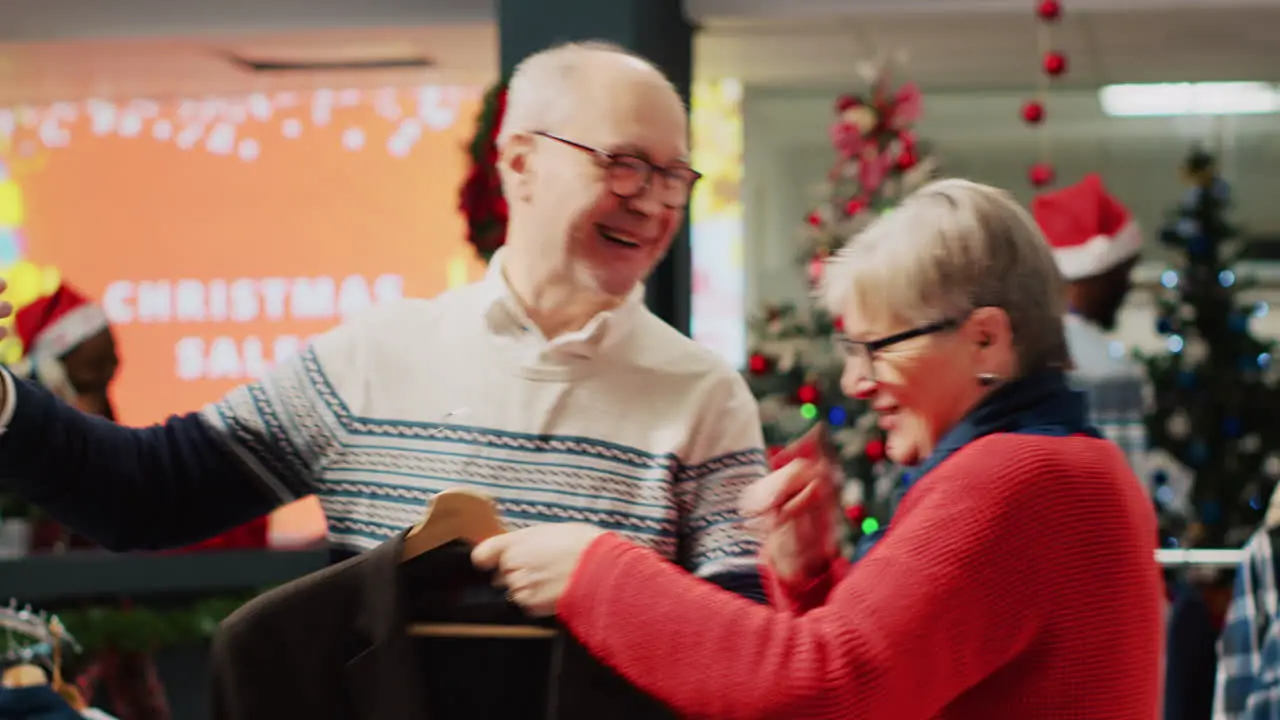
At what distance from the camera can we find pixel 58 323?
15.4 ft

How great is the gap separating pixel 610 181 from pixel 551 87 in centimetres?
14

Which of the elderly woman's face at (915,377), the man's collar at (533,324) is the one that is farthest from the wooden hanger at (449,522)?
the elderly woman's face at (915,377)

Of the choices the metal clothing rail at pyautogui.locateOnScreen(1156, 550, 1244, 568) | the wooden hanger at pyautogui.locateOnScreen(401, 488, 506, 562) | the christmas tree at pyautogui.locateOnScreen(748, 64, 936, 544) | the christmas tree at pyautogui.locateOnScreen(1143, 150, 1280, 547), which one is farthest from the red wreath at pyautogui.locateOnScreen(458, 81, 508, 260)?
the christmas tree at pyautogui.locateOnScreen(1143, 150, 1280, 547)

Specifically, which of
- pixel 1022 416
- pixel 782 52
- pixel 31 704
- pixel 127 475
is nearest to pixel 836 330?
pixel 782 52

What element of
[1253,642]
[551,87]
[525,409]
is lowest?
[1253,642]

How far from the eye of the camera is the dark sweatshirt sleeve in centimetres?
175

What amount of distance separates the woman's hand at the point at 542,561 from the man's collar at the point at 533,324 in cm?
35

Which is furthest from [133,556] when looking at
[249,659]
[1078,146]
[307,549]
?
[1078,146]

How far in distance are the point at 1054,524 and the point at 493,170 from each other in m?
2.58

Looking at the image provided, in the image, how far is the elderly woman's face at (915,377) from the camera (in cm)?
151

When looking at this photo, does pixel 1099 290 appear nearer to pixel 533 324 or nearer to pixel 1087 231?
pixel 1087 231

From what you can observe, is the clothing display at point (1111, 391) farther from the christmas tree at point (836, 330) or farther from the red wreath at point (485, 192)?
the red wreath at point (485, 192)

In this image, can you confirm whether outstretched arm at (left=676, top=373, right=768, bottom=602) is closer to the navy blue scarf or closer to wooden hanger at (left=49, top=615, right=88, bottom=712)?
the navy blue scarf

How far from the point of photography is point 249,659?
4.97 feet
